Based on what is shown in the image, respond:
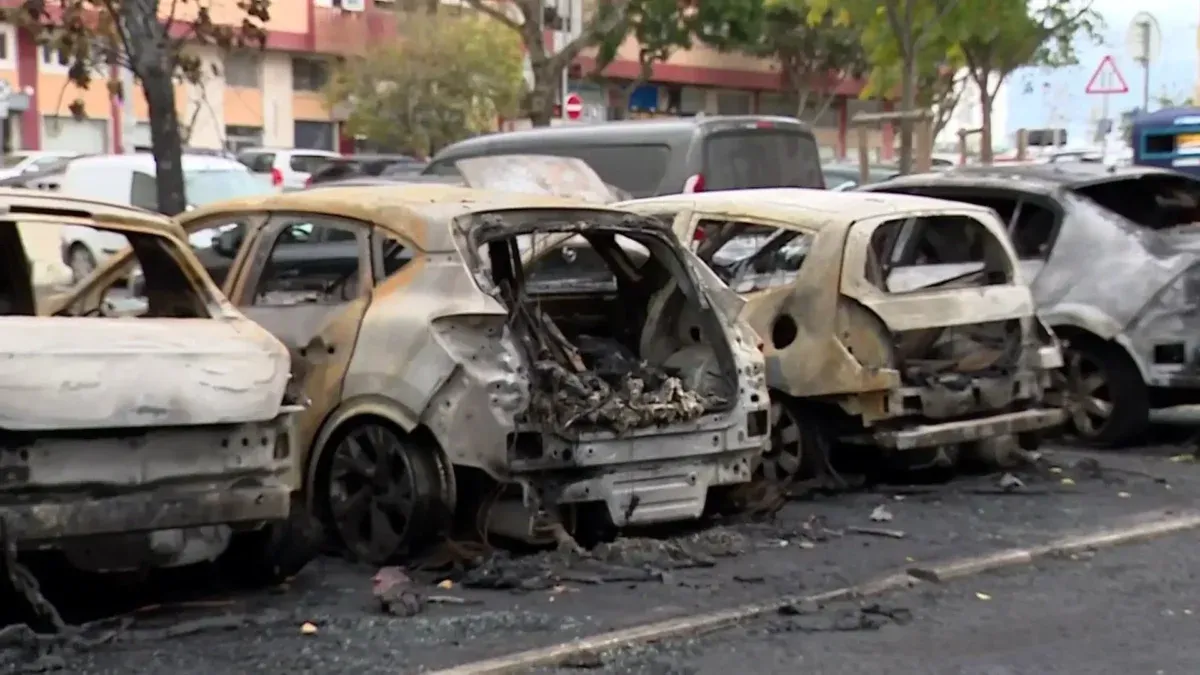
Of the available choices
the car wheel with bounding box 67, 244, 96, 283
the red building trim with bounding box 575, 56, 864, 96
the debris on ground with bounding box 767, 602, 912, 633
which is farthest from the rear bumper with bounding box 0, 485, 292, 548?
the red building trim with bounding box 575, 56, 864, 96

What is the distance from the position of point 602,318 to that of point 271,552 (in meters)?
2.45

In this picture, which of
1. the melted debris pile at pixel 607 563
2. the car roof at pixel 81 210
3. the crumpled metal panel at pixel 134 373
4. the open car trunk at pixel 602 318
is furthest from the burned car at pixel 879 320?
the car roof at pixel 81 210

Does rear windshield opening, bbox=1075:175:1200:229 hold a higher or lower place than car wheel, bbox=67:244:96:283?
higher

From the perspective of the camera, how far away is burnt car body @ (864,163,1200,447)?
10.6m

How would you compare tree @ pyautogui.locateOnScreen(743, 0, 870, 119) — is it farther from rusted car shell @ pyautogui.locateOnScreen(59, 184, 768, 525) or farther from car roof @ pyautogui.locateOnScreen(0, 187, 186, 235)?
car roof @ pyautogui.locateOnScreen(0, 187, 186, 235)

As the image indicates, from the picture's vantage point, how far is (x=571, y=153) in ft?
57.1

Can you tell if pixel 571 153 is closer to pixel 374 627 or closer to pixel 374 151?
pixel 374 627

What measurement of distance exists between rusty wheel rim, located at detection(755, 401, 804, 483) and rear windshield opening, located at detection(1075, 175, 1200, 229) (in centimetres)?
304

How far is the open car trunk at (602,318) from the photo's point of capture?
25.0ft

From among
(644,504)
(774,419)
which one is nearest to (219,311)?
(644,504)

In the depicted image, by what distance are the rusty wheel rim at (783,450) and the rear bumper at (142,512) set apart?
3335 millimetres

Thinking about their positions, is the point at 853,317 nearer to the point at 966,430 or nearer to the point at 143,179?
the point at 966,430

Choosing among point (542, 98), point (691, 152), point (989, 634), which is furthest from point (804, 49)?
point (989, 634)

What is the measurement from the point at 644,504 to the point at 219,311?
1965 millimetres
